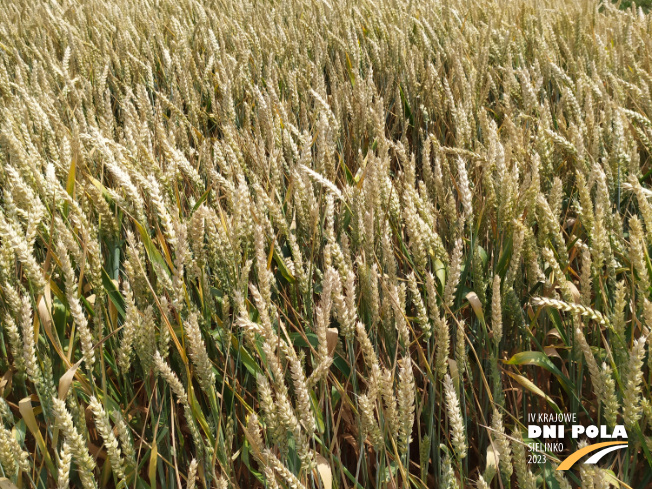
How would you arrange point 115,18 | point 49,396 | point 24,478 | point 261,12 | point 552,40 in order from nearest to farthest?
point 49,396 < point 24,478 < point 552,40 < point 115,18 < point 261,12

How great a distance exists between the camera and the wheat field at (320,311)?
0.70m

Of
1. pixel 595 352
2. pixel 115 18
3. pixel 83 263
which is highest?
pixel 115 18

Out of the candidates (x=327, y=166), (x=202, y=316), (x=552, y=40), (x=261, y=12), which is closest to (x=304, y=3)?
(x=261, y=12)

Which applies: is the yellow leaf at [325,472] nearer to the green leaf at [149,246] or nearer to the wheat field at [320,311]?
the wheat field at [320,311]

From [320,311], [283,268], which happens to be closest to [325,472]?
[320,311]

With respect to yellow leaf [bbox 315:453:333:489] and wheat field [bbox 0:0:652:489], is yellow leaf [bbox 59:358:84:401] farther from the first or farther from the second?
yellow leaf [bbox 315:453:333:489]

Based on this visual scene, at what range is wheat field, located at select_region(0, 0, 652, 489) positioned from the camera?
70 cm

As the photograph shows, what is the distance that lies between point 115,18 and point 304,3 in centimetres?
97

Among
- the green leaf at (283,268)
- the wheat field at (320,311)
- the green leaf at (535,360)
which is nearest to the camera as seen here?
the wheat field at (320,311)

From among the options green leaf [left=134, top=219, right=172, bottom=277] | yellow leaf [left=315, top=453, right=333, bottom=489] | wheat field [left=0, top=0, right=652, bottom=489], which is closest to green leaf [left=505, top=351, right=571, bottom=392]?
wheat field [left=0, top=0, right=652, bottom=489]

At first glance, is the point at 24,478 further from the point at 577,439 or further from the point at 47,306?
the point at 577,439

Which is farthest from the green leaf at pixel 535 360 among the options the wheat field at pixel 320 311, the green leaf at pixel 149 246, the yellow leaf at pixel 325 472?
the green leaf at pixel 149 246

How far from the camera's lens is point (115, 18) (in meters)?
2.49
